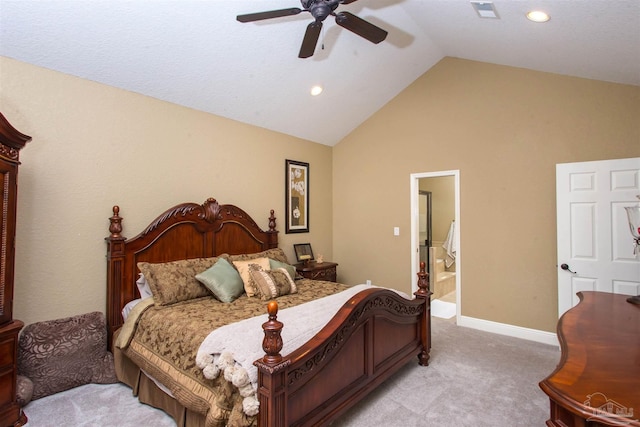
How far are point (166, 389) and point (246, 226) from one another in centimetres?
217

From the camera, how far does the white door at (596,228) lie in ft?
10.5

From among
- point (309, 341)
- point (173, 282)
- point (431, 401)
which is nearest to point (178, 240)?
point (173, 282)

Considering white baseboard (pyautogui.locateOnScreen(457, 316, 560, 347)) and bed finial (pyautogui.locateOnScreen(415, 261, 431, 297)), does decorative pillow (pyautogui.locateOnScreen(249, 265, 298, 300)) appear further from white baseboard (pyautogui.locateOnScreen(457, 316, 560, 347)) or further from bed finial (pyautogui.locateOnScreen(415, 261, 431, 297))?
white baseboard (pyautogui.locateOnScreen(457, 316, 560, 347))

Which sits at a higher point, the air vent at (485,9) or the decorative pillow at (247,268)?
the air vent at (485,9)

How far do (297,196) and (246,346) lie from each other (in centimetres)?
326

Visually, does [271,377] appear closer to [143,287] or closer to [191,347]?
[191,347]

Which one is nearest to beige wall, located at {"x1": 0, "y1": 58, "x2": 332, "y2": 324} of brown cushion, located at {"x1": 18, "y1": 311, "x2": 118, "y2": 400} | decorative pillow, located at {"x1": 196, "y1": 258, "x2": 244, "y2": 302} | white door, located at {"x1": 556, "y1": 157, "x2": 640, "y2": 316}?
brown cushion, located at {"x1": 18, "y1": 311, "x2": 118, "y2": 400}

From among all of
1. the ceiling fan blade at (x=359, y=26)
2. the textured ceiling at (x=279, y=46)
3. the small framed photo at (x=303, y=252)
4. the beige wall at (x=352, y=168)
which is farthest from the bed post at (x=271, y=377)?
the small framed photo at (x=303, y=252)

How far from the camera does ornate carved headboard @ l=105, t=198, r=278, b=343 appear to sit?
3.04 m

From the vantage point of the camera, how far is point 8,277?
2189mm

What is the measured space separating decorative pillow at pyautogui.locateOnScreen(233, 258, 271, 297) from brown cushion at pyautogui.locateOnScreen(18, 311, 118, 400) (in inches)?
48.9

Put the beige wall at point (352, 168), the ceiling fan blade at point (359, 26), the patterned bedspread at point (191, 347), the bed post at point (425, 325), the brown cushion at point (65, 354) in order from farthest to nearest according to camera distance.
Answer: the bed post at point (425, 325) < the beige wall at point (352, 168) < the brown cushion at point (65, 354) < the ceiling fan blade at point (359, 26) < the patterned bedspread at point (191, 347)

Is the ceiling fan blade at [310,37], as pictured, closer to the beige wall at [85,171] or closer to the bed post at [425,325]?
the beige wall at [85,171]

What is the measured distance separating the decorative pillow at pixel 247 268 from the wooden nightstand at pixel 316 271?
39.2 inches
